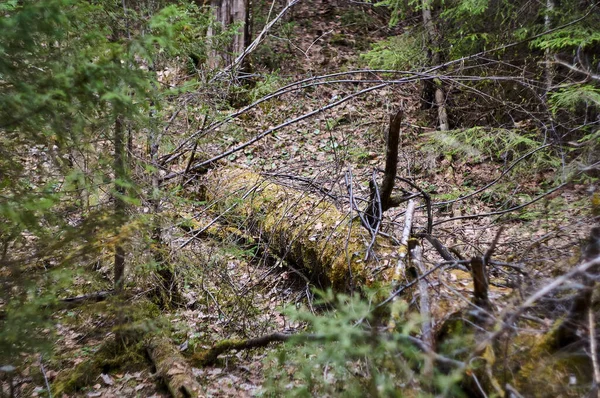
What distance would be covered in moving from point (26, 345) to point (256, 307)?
236cm

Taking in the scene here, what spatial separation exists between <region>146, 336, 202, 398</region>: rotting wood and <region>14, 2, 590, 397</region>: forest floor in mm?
122

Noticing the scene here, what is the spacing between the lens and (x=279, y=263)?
15.6 ft

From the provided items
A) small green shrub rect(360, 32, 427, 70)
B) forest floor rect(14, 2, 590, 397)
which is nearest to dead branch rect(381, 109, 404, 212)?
forest floor rect(14, 2, 590, 397)

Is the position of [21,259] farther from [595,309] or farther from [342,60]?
[342,60]

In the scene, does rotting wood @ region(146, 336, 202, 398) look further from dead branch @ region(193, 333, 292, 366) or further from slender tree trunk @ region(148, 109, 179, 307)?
slender tree trunk @ region(148, 109, 179, 307)

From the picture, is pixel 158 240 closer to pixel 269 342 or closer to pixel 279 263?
pixel 279 263

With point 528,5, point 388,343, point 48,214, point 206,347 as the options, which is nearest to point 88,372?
point 206,347

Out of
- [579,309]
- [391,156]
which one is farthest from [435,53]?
[579,309]

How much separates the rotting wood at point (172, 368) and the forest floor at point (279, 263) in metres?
0.12

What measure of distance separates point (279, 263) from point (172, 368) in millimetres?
1727

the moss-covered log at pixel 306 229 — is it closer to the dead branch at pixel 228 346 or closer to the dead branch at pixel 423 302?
the dead branch at pixel 423 302

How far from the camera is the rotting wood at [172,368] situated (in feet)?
10.6

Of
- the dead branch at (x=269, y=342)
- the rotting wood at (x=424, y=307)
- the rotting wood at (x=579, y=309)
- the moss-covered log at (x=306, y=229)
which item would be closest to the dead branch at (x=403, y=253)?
the rotting wood at (x=424, y=307)

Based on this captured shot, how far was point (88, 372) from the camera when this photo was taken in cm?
350
